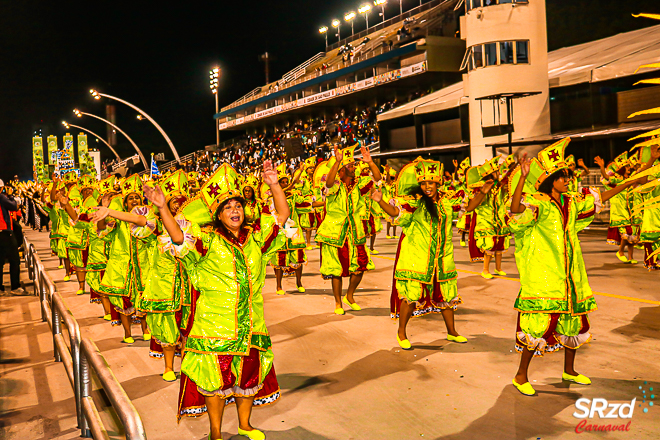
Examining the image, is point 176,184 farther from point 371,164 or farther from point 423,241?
point 423,241

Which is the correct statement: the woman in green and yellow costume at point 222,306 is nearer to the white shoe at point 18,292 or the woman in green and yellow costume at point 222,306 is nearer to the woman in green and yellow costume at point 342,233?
the woman in green and yellow costume at point 342,233

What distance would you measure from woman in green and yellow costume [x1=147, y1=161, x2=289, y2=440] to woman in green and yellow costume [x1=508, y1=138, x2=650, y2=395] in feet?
7.32

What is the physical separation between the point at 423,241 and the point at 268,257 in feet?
7.49

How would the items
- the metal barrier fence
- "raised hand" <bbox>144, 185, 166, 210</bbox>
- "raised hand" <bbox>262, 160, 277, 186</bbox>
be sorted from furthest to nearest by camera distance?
"raised hand" <bbox>262, 160, 277, 186</bbox> → "raised hand" <bbox>144, 185, 166, 210</bbox> → the metal barrier fence

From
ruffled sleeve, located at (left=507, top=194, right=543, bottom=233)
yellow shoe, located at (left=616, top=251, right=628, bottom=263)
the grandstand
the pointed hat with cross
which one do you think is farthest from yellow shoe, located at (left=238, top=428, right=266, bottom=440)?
the grandstand

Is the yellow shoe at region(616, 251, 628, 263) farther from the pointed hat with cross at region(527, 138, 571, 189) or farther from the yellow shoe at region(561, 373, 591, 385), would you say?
the pointed hat with cross at region(527, 138, 571, 189)

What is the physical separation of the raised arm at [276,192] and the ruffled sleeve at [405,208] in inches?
75.7

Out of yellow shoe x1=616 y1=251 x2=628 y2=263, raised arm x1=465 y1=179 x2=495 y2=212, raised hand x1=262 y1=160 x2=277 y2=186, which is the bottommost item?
yellow shoe x1=616 y1=251 x2=628 y2=263

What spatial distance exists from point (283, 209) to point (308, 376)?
2102 mm

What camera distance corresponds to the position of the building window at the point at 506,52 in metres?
23.0

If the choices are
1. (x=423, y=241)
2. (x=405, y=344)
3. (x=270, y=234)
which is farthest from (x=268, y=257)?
(x=405, y=344)

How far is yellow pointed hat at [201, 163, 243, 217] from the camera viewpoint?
13.0ft

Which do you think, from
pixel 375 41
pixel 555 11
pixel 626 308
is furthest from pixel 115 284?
pixel 375 41

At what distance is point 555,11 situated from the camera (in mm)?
35375
